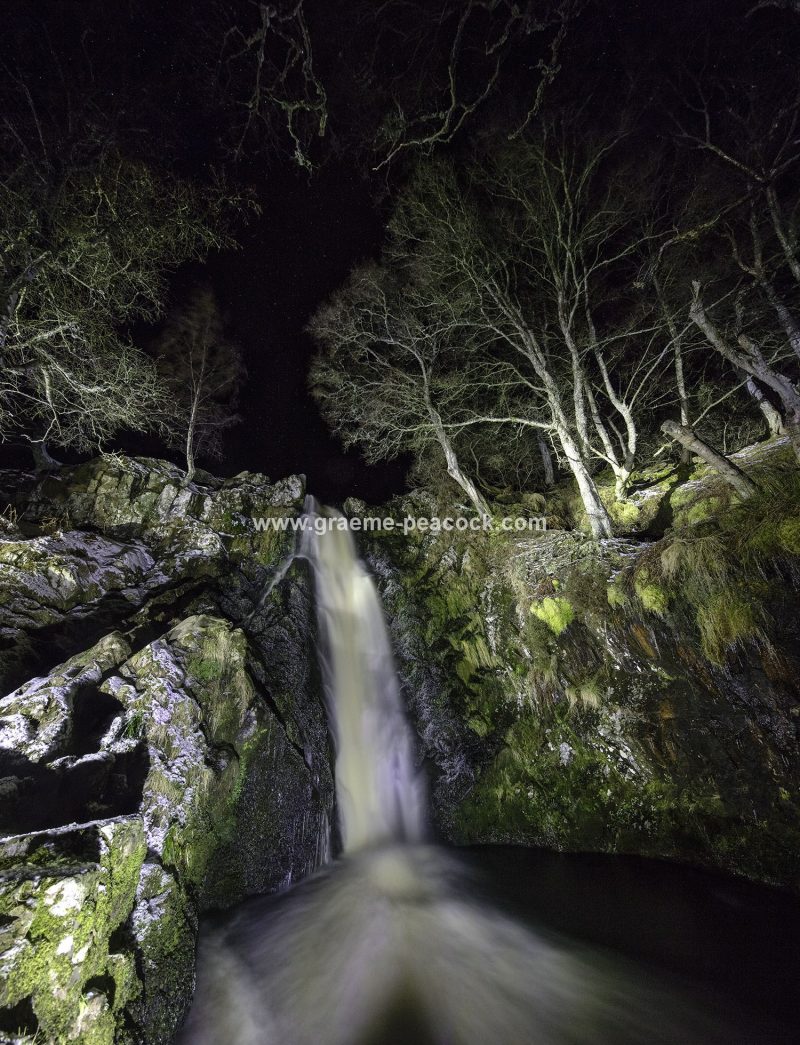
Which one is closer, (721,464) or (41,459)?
(721,464)

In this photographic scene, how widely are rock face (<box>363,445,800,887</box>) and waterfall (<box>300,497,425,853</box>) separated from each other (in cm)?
66

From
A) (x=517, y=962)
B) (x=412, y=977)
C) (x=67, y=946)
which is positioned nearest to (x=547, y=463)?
(x=517, y=962)

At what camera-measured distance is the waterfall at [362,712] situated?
28.0 feet

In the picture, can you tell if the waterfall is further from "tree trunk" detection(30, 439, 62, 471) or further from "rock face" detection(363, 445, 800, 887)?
"tree trunk" detection(30, 439, 62, 471)

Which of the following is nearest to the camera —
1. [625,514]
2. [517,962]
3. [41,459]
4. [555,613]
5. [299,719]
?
[517,962]

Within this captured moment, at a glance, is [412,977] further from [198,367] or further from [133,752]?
[198,367]

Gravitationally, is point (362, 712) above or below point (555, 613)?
below

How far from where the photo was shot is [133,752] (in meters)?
5.51

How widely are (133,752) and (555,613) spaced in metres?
7.26

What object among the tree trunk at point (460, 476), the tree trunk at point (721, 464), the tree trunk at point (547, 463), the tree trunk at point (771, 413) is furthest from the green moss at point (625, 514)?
the tree trunk at point (547, 463)

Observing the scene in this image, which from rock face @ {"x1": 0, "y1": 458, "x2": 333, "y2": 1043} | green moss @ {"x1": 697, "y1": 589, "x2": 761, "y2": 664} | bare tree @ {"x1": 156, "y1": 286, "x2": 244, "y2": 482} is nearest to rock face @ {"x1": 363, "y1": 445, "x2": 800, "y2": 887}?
green moss @ {"x1": 697, "y1": 589, "x2": 761, "y2": 664}

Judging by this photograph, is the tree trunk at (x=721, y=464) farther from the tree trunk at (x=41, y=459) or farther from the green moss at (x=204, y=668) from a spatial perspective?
the tree trunk at (x=41, y=459)

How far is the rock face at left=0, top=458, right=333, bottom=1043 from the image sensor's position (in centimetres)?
348

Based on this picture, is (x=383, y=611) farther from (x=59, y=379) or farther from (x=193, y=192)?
(x=193, y=192)
